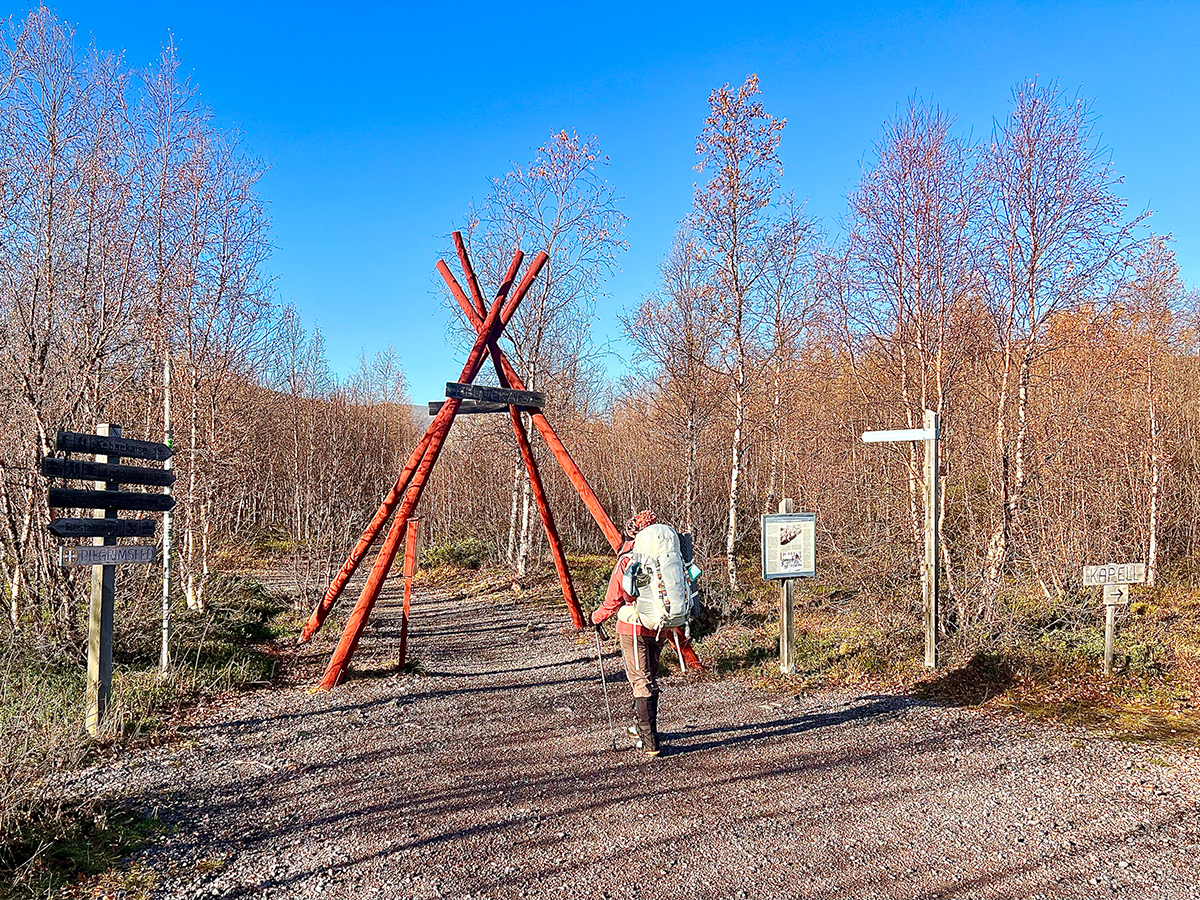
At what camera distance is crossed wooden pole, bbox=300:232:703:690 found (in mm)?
7668

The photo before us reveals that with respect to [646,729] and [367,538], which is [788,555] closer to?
[646,729]

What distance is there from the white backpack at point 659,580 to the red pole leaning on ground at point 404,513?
3140 mm

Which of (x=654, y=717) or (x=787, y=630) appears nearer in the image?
(x=654, y=717)

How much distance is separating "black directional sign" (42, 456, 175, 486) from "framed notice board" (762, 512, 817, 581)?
548cm

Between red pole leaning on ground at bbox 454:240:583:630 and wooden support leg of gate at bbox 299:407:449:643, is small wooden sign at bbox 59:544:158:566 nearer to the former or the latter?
wooden support leg of gate at bbox 299:407:449:643

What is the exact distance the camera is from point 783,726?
6.44 metres

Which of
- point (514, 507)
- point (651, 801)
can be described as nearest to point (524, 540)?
point (514, 507)

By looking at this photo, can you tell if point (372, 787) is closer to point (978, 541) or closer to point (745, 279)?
point (978, 541)

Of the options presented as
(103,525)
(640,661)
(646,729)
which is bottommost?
(646,729)

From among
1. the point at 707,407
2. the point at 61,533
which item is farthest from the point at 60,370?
the point at 707,407

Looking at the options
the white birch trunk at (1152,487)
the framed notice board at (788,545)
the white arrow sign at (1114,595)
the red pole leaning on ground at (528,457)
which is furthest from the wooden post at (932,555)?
the white birch trunk at (1152,487)

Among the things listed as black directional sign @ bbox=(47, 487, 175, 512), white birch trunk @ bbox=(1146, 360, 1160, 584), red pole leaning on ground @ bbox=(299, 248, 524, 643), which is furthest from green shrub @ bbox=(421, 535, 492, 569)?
white birch trunk @ bbox=(1146, 360, 1160, 584)

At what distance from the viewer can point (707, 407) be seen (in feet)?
50.2

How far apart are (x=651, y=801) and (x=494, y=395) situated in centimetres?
523
